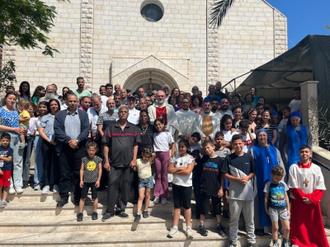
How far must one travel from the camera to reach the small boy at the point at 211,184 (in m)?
4.29

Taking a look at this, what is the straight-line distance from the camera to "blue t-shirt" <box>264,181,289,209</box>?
3.97 m

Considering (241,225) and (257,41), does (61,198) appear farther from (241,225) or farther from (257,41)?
(257,41)

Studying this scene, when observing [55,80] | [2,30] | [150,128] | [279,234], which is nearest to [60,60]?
[55,80]

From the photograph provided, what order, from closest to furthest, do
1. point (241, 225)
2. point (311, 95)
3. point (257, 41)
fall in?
point (241, 225), point (311, 95), point (257, 41)

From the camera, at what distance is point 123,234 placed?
420cm

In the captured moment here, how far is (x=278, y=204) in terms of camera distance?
396cm

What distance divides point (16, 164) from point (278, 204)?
493cm

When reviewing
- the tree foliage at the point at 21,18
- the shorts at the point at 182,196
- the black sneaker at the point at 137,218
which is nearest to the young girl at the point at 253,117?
the shorts at the point at 182,196

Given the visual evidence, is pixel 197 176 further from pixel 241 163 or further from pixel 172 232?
pixel 172 232

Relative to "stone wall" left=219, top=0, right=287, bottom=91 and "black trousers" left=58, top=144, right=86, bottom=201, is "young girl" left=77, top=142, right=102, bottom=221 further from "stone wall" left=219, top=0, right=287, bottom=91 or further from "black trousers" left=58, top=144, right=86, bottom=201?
"stone wall" left=219, top=0, right=287, bottom=91

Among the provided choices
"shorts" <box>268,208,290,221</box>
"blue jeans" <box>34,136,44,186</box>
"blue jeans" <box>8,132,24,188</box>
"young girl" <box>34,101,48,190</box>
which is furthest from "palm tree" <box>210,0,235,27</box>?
"blue jeans" <box>8,132,24,188</box>

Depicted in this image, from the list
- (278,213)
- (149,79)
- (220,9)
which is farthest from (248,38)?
(278,213)

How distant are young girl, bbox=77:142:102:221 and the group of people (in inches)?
0.7

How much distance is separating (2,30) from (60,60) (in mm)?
6762
